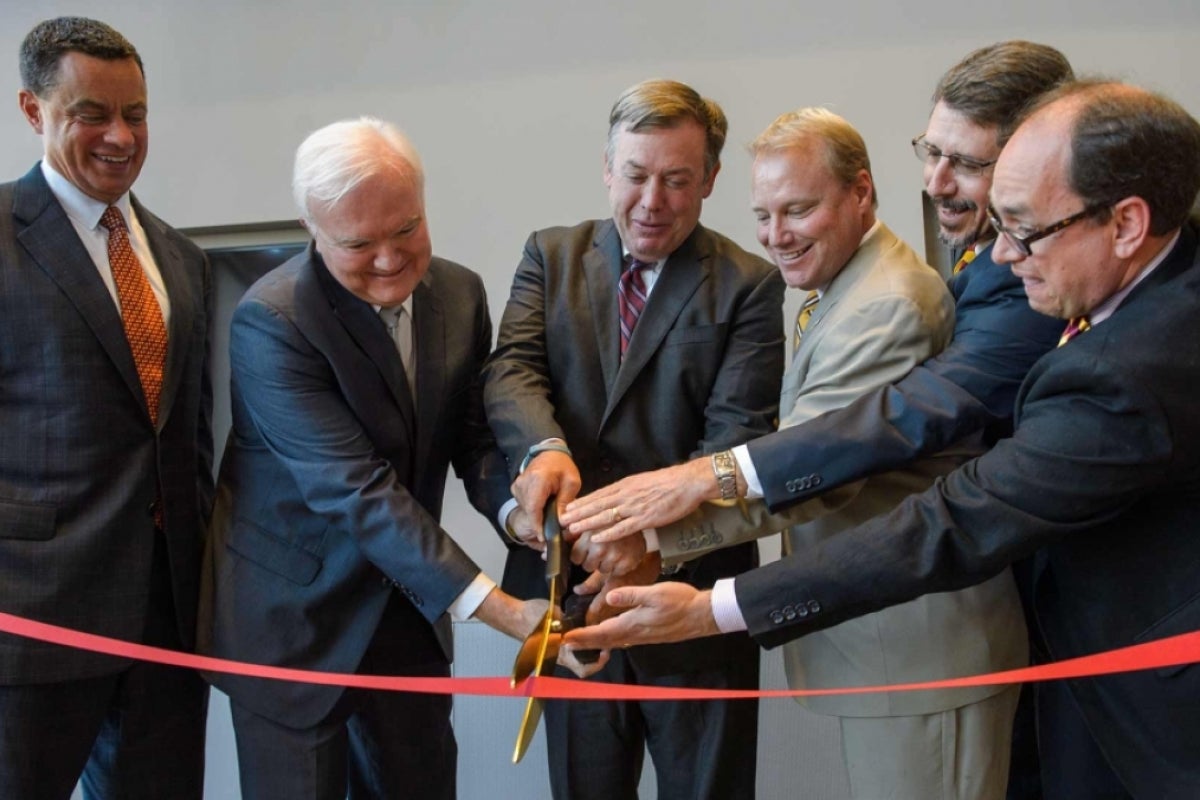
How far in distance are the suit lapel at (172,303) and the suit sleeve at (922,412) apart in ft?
3.94

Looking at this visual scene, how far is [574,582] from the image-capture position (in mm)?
2287

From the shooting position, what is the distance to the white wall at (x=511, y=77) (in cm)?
375

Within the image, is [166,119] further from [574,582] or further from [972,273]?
[972,273]

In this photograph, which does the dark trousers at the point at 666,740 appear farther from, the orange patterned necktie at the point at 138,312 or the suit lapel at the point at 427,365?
the orange patterned necktie at the point at 138,312

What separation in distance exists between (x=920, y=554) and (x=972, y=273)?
0.57 meters

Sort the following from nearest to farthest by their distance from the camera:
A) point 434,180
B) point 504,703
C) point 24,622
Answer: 1. point 24,622
2. point 504,703
3. point 434,180

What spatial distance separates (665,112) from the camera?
2252 millimetres

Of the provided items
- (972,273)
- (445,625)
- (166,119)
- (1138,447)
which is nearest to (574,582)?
(445,625)

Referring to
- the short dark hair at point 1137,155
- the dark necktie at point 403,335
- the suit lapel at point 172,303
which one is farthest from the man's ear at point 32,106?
the short dark hair at point 1137,155

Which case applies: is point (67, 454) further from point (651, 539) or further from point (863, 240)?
point (863, 240)

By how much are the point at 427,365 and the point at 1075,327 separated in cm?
113

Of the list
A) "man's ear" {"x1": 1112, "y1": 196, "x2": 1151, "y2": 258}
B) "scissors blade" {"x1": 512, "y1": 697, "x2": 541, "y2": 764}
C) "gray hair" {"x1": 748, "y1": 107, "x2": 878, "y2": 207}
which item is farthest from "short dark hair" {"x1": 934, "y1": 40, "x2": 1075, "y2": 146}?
"scissors blade" {"x1": 512, "y1": 697, "x2": 541, "y2": 764}

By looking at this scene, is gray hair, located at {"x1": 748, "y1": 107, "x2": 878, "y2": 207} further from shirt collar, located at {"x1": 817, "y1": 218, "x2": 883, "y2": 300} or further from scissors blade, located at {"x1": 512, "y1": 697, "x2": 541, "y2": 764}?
scissors blade, located at {"x1": 512, "y1": 697, "x2": 541, "y2": 764}

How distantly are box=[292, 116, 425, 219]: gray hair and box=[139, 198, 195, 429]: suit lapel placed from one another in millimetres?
472
